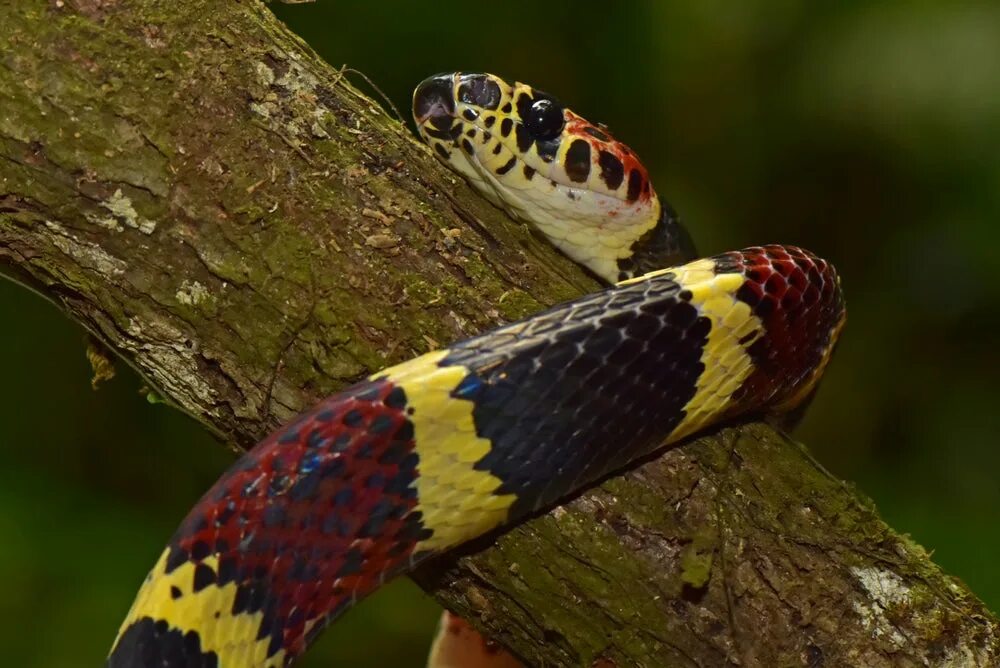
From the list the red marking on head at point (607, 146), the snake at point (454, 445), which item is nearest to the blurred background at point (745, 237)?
the red marking on head at point (607, 146)

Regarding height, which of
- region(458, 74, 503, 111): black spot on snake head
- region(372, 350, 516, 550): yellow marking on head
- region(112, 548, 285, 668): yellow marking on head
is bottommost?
region(112, 548, 285, 668): yellow marking on head

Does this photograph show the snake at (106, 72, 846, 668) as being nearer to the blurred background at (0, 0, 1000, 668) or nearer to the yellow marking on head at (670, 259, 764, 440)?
the yellow marking on head at (670, 259, 764, 440)

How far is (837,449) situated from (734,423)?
3426mm

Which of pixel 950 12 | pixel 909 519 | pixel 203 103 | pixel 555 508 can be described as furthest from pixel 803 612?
pixel 950 12

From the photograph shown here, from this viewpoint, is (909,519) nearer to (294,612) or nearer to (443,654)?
(443,654)

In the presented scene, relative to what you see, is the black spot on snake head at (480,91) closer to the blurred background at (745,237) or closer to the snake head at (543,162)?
the snake head at (543,162)

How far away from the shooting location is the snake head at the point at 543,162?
2951mm

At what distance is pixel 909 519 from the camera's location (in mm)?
4602

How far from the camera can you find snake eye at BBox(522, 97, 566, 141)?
3.09 meters

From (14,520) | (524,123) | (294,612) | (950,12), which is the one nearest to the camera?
(294,612)

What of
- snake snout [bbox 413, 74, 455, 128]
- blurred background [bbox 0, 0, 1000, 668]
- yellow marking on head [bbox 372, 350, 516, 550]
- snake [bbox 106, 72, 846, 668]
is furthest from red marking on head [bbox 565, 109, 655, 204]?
blurred background [bbox 0, 0, 1000, 668]

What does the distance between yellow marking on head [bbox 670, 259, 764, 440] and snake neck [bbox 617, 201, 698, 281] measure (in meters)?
0.73

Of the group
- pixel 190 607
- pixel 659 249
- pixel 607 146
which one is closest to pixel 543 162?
pixel 607 146

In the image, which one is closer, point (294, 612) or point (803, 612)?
point (294, 612)
